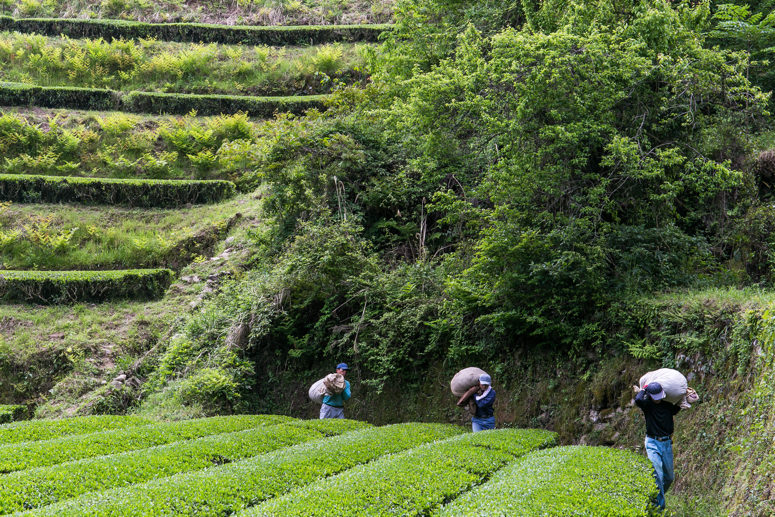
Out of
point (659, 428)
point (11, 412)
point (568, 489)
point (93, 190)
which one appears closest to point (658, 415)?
point (659, 428)

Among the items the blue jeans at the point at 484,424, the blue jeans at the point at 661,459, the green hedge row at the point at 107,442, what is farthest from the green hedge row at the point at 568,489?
the green hedge row at the point at 107,442

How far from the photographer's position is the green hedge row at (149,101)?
2723 cm

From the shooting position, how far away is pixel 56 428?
1067 centimetres

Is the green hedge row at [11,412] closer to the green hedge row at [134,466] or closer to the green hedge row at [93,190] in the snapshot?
the green hedge row at [134,466]

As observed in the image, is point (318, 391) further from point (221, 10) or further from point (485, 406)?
point (221, 10)

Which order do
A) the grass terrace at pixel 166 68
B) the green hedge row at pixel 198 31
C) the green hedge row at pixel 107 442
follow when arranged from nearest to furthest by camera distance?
the green hedge row at pixel 107 442 → the grass terrace at pixel 166 68 → the green hedge row at pixel 198 31

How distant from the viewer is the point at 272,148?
1644 centimetres

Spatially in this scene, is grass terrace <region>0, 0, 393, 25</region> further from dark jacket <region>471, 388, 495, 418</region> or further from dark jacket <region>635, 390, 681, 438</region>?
dark jacket <region>635, 390, 681, 438</region>

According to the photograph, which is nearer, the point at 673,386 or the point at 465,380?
the point at 673,386

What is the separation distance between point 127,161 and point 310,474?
20.6m

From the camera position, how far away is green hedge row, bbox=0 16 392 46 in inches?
1276

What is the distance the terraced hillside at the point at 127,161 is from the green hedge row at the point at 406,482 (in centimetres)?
1036

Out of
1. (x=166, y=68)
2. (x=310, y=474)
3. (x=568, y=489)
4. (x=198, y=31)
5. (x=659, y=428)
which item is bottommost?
(x=310, y=474)

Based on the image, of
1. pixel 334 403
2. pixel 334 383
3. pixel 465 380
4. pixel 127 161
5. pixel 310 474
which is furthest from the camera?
pixel 127 161
